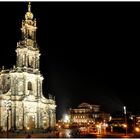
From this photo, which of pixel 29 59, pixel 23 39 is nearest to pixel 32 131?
pixel 29 59

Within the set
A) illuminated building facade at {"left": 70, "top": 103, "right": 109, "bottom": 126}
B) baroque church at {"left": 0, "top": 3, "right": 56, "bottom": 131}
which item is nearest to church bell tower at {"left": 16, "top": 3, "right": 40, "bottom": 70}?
baroque church at {"left": 0, "top": 3, "right": 56, "bottom": 131}

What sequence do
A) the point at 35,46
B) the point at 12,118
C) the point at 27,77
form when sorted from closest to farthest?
the point at 12,118 < the point at 27,77 < the point at 35,46

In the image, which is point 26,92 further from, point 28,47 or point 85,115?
point 85,115

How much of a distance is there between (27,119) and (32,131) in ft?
9.45

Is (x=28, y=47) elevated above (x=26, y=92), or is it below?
above

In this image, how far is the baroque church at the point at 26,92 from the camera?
5753cm

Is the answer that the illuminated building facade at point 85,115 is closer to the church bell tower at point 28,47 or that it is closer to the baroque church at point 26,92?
the baroque church at point 26,92

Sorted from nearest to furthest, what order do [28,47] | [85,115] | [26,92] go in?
[26,92] → [28,47] → [85,115]

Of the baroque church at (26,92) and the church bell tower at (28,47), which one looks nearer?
the baroque church at (26,92)

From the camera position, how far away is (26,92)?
60.4m

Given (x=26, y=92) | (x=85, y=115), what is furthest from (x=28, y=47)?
(x=85, y=115)

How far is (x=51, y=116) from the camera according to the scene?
65125 millimetres

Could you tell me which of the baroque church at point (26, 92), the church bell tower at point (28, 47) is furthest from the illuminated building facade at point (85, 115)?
the church bell tower at point (28, 47)

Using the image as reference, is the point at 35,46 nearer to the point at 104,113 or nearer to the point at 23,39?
the point at 23,39
